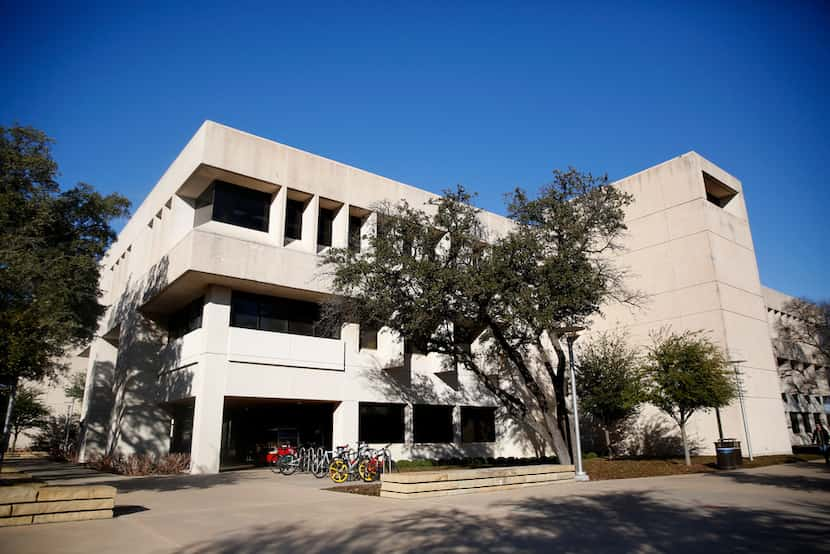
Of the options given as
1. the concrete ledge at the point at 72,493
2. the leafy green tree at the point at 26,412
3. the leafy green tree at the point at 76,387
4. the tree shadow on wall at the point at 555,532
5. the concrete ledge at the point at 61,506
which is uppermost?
the leafy green tree at the point at 76,387

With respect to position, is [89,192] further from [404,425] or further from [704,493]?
[704,493]

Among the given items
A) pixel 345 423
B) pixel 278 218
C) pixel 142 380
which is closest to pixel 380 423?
pixel 345 423

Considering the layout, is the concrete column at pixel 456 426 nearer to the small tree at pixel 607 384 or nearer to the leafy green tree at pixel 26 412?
the small tree at pixel 607 384

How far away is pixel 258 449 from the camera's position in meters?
26.4

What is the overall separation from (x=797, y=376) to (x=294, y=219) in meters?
44.4

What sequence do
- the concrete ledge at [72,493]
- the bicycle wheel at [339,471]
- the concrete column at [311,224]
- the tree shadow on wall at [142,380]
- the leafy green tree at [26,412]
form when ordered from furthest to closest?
the leafy green tree at [26,412], the tree shadow on wall at [142,380], the concrete column at [311,224], the bicycle wheel at [339,471], the concrete ledge at [72,493]

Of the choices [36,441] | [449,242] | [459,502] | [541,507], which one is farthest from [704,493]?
[36,441]

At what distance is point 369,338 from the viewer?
26.9m

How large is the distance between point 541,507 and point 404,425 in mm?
16637

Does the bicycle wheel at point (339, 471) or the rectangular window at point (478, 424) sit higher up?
the rectangular window at point (478, 424)

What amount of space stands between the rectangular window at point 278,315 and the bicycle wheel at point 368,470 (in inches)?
270

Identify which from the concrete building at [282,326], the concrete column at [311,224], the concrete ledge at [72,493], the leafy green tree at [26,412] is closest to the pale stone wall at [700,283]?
the concrete building at [282,326]

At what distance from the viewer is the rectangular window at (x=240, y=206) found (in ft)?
78.8

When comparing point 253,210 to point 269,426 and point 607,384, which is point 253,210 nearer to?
point 269,426
